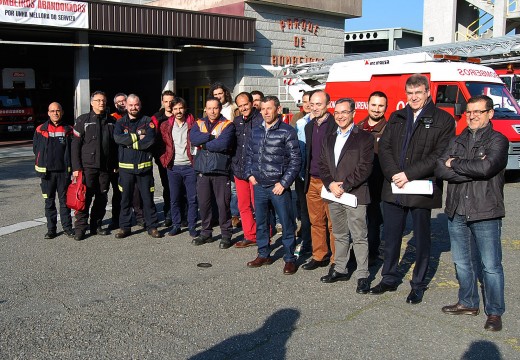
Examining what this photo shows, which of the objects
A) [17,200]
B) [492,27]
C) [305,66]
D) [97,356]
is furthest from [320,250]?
[492,27]

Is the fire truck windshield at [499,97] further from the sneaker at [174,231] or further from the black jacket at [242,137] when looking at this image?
the sneaker at [174,231]

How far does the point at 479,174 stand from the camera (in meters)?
4.52

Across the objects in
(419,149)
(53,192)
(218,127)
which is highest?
(218,127)

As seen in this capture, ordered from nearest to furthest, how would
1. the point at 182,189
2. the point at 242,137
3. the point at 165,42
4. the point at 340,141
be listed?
the point at 340,141, the point at 242,137, the point at 182,189, the point at 165,42

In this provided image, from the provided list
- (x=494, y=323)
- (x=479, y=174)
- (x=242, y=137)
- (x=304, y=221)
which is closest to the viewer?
(x=479, y=174)

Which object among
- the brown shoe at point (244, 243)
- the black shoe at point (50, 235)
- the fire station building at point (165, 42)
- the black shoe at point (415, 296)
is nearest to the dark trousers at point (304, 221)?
the brown shoe at point (244, 243)

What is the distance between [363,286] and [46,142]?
15.2ft

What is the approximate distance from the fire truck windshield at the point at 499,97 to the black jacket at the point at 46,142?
8585 mm

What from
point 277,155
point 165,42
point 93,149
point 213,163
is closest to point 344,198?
point 277,155

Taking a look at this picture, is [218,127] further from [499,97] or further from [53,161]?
[499,97]

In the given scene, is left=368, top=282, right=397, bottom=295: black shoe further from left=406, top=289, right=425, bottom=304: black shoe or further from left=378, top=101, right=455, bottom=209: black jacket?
left=378, top=101, right=455, bottom=209: black jacket

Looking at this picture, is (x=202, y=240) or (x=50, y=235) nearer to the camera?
(x=202, y=240)

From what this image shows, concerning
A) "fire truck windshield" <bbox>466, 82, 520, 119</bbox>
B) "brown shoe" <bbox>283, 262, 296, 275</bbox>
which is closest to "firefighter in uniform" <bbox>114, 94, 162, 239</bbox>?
"brown shoe" <bbox>283, 262, 296, 275</bbox>

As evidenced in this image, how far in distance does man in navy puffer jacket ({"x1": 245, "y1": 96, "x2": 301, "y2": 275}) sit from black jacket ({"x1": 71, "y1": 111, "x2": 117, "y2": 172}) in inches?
94.6
